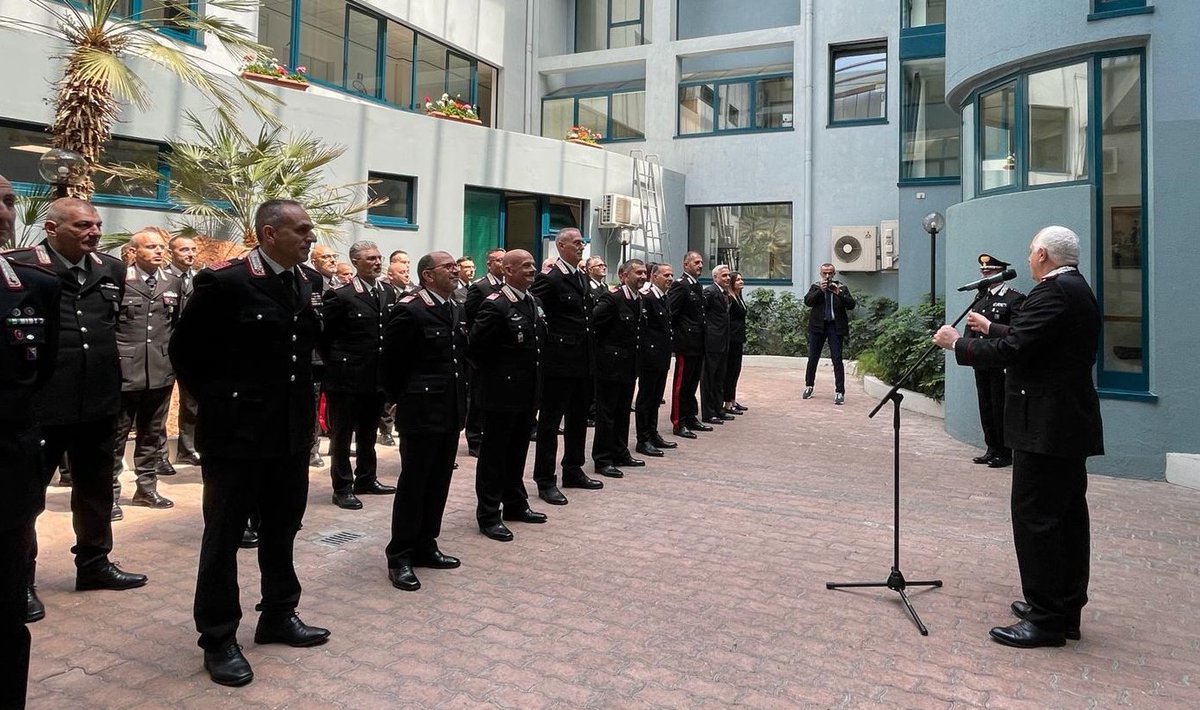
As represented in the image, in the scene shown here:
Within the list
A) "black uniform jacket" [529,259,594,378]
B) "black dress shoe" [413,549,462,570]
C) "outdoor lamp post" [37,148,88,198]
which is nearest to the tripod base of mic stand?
"black dress shoe" [413,549,462,570]

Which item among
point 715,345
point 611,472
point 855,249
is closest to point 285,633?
point 611,472

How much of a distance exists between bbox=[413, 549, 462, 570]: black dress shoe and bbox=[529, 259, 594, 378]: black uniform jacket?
2.06m

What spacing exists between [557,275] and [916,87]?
14.9 meters

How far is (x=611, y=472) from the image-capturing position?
805 cm

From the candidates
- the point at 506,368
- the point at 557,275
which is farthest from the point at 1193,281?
the point at 506,368

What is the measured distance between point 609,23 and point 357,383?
19514mm

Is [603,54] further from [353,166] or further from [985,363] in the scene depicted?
[985,363]

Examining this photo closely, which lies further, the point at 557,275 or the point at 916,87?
the point at 916,87

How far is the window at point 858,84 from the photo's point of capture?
20031mm

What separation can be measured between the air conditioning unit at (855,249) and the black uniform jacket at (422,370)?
52.9ft

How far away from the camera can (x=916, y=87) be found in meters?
18.8

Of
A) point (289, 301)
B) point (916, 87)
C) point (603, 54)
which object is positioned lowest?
point (289, 301)

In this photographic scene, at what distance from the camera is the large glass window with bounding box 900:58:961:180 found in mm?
18023

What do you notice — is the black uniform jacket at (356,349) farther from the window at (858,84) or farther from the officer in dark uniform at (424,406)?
the window at (858,84)
